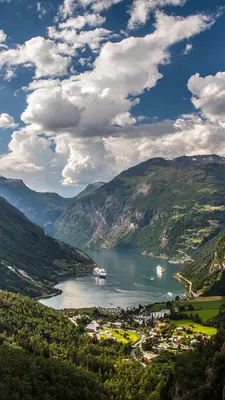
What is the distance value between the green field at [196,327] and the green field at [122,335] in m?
18.7

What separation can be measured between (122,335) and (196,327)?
2537 cm

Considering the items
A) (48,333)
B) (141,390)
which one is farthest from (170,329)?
(141,390)

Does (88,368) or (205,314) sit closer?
(88,368)

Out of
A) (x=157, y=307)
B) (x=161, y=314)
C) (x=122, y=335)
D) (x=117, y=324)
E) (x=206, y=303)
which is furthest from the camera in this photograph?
(x=206, y=303)

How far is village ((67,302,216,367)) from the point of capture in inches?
4031

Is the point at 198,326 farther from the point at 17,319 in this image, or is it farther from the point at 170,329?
the point at 17,319

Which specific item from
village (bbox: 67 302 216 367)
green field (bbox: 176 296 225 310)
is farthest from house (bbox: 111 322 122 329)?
green field (bbox: 176 296 225 310)

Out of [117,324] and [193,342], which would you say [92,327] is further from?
[193,342]

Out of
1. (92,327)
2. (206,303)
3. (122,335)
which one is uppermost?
(206,303)

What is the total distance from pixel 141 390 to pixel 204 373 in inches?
800

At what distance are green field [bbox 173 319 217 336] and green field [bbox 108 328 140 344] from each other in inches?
735

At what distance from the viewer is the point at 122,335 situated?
117812mm

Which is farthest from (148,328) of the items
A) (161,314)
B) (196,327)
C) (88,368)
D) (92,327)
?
(88,368)

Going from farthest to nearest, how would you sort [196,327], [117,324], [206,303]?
[206,303] → [117,324] → [196,327]
